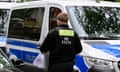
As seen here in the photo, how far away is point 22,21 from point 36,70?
2.74 m

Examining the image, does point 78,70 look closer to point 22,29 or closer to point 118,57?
point 118,57

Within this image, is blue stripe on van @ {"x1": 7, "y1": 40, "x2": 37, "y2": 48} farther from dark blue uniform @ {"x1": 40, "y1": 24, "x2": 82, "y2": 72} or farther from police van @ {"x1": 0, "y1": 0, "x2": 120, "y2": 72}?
dark blue uniform @ {"x1": 40, "y1": 24, "x2": 82, "y2": 72}

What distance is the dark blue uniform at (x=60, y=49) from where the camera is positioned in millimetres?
6891

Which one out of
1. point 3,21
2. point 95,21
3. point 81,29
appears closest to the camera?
point 81,29

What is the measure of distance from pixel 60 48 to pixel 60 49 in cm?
2

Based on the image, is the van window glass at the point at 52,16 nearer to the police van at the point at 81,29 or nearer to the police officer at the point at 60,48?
the police van at the point at 81,29

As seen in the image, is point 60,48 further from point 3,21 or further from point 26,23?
point 3,21

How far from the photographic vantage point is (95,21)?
28.4 feet

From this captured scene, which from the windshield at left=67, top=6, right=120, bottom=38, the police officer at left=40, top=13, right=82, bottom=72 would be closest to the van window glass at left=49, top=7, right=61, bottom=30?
the windshield at left=67, top=6, right=120, bottom=38

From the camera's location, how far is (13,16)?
1088 centimetres

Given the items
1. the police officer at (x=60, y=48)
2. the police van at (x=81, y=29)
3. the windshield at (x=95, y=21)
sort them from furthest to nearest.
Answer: the windshield at (x=95, y=21) < the police van at (x=81, y=29) < the police officer at (x=60, y=48)

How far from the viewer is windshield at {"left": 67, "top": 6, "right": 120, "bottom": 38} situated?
834 cm

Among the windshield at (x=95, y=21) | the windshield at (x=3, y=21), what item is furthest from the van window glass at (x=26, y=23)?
the windshield at (x=3, y=21)

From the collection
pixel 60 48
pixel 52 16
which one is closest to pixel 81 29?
pixel 52 16
